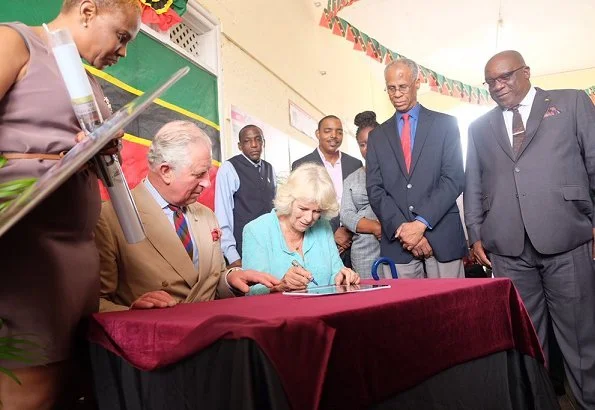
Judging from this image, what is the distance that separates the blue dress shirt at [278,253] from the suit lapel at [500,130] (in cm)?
98

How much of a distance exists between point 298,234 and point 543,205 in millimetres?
1096

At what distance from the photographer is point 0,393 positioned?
928 millimetres

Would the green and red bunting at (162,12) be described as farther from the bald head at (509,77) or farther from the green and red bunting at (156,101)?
the bald head at (509,77)

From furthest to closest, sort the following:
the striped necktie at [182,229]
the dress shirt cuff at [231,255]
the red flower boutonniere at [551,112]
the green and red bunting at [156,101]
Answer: the dress shirt cuff at [231,255]
the green and red bunting at [156,101]
the red flower boutonniere at [551,112]
the striped necktie at [182,229]

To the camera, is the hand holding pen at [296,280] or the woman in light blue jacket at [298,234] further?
the woman in light blue jacket at [298,234]

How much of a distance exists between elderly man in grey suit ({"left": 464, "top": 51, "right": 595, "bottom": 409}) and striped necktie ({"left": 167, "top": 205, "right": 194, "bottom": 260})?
1.43 meters

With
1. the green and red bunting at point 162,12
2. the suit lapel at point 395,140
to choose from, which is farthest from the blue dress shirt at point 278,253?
the green and red bunting at point 162,12

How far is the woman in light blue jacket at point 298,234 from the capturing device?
1.85 m

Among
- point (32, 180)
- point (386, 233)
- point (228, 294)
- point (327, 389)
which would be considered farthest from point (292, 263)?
point (32, 180)

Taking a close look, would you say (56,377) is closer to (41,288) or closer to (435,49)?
(41,288)

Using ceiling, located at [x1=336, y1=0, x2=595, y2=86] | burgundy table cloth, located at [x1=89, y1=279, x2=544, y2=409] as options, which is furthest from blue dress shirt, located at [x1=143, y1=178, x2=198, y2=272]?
ceiling, located at [x1=336, y1=0, x2=595, y2=86]

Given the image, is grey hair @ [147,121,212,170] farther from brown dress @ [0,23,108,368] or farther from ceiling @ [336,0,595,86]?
ceiling @ [336,0,595,86]

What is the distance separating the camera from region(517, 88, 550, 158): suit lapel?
2186 mm

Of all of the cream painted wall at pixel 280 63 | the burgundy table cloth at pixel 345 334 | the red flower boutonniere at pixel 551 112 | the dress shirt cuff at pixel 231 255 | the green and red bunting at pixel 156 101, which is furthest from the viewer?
the cream painted wall at pixel 280 63
